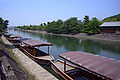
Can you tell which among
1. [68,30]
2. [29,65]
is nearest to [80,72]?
[29,65]

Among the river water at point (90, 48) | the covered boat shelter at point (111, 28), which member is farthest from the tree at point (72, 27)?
the river water at point (90, 48)

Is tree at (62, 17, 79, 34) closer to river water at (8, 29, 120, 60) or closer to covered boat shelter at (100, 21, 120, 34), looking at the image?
covered boat shelter at (100, 21, 120, 34)

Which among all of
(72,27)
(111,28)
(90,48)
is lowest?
(90,48)

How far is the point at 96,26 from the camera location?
3997cm

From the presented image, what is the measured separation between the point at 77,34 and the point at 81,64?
4065 cm

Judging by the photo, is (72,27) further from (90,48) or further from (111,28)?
(90,48)

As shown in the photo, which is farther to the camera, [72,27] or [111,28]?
[72,27]

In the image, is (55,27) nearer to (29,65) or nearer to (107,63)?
(29,65)

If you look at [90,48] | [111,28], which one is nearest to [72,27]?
[111,28]

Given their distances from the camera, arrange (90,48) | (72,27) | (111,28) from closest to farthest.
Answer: (90,48) < (111,28) < (72,27)

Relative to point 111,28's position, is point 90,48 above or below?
below

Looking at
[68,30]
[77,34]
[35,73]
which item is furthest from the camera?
[68,30]

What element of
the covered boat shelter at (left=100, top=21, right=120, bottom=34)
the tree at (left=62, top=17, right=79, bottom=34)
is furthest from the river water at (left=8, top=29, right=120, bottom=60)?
the tree at (left=62, top=17, right=79, bottom=34)

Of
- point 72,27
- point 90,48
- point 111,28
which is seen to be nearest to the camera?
point 90,48
